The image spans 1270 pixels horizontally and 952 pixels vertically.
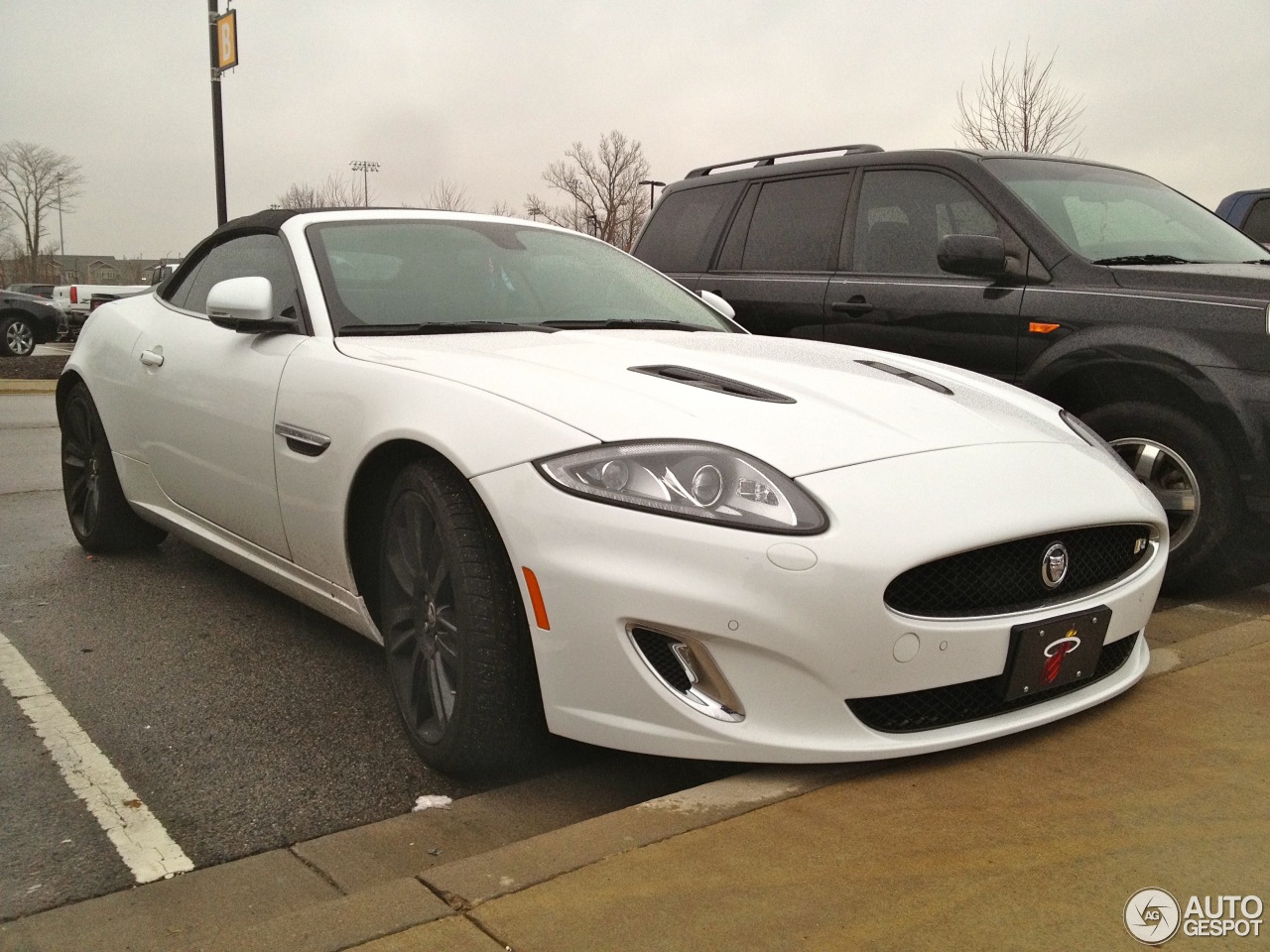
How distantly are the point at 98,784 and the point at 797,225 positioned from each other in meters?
4.06

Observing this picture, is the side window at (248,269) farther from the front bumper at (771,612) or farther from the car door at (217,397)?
the front bumper at (771,612)

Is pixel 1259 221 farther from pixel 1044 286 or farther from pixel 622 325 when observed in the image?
pixel 622 325

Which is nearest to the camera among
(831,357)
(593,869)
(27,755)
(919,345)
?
(593,869)

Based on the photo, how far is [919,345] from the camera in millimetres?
4980

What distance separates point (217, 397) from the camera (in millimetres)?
3775

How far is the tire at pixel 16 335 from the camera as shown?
64.4ft

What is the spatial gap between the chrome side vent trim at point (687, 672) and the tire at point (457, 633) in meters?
0.33

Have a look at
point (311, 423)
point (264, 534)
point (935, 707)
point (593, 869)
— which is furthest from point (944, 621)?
point (264, 534)

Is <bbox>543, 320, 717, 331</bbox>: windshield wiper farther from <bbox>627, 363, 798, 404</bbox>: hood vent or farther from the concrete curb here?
the concrete curb

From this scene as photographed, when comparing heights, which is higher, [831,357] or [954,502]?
[831,357]

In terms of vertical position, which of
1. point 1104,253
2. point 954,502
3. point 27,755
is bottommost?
point 27,755

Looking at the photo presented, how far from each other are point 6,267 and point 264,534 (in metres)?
102

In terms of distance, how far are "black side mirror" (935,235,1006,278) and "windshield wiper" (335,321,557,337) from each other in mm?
1852

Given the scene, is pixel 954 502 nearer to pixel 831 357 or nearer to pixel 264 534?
pixel 831 357
